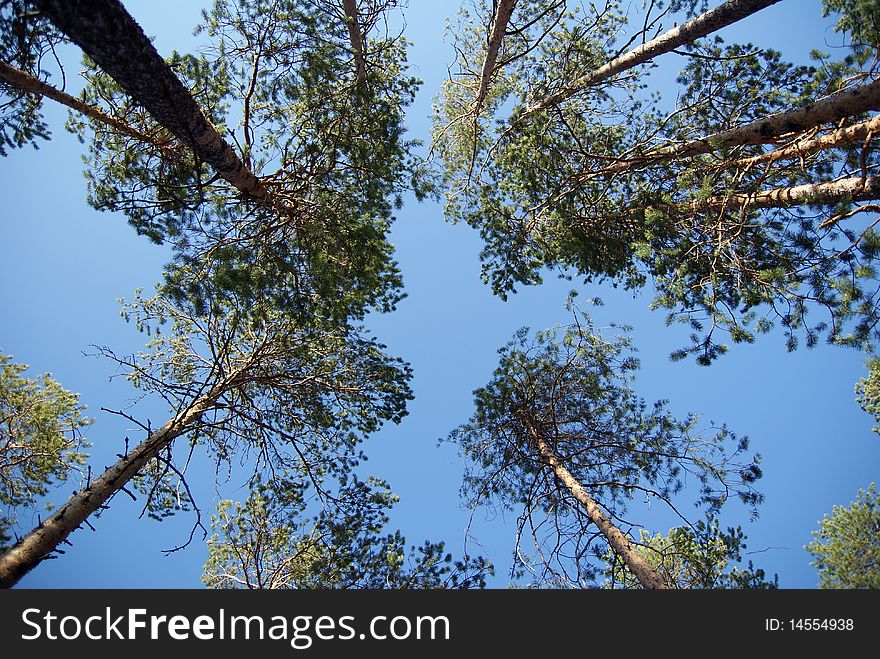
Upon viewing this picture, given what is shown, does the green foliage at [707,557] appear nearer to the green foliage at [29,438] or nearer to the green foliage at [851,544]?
the green foliage at [851,544]

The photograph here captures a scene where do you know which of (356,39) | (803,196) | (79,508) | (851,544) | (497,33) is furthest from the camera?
(851,544)

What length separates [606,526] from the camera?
219 inches

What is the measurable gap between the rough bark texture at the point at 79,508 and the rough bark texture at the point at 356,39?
5344 millimetres

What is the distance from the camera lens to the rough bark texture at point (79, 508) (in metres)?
3.63

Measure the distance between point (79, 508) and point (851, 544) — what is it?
15932 millimetres

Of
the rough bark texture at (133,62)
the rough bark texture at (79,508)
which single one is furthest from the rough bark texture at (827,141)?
the rough bark texture at (79,508)

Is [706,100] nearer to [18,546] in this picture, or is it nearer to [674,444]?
[674,444]

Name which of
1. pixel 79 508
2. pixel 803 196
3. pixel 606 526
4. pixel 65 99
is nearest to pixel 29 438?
pixel 79 508

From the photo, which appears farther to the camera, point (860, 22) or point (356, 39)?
point (356, 39)

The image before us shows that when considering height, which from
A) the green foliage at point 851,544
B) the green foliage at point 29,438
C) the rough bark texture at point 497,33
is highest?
the rough bark texture at point 497,33

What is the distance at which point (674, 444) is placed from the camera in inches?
261

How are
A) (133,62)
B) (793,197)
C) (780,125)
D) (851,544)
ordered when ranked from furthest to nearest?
1. (851,544)
2. (793,197)
3. (780,125)
4. (133,62)

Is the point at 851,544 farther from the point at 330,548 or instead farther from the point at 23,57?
the point at 23,57
